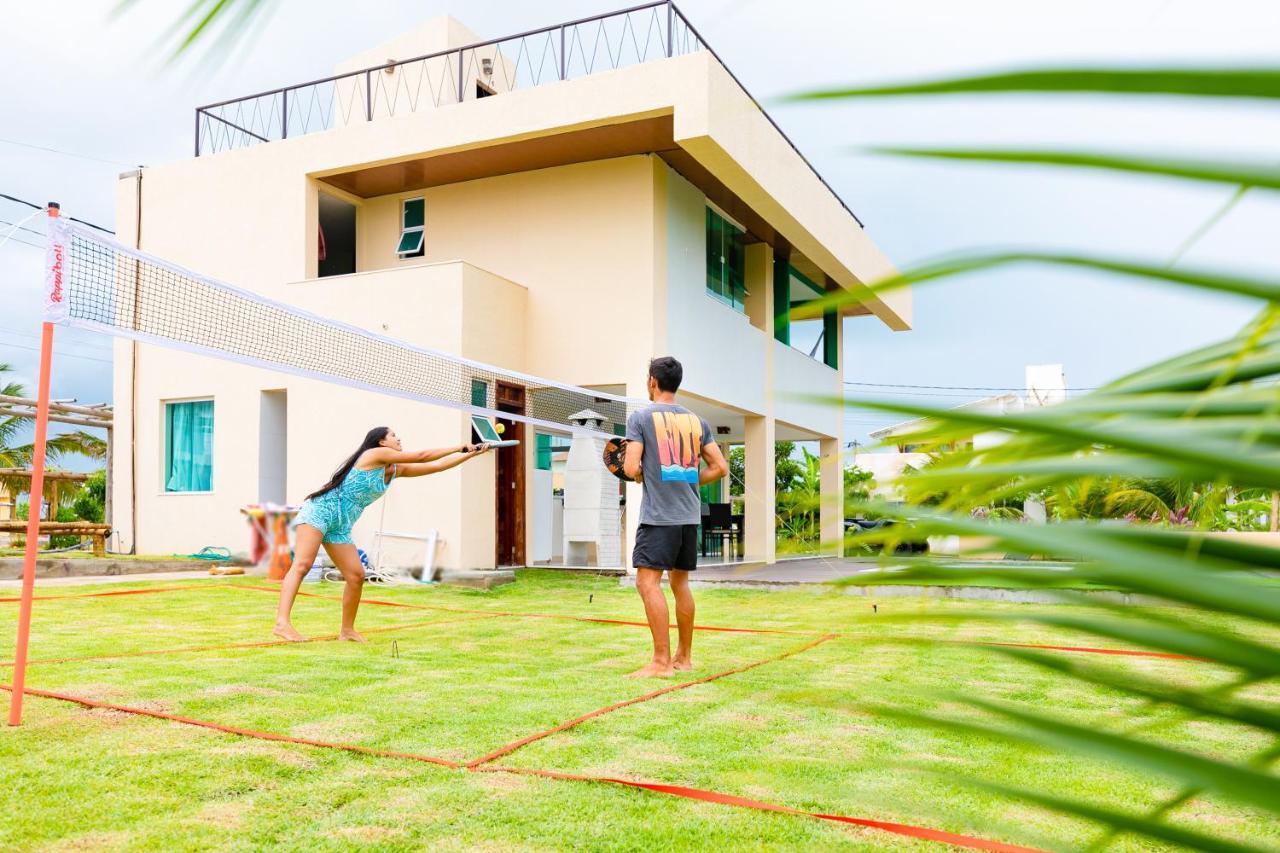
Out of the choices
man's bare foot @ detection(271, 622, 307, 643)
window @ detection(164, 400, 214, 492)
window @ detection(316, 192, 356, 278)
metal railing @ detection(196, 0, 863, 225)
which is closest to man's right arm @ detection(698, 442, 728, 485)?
man's bare foot @ detection(271, 622, 307, 643)

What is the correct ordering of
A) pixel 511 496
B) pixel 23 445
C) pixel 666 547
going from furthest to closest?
pixel 23 445 → pixel 511 496 → pixel 666 547

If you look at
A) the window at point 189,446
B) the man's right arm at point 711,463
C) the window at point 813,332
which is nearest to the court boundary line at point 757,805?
the man's right arm at point 711,463

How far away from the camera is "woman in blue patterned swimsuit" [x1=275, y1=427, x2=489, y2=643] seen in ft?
19.1

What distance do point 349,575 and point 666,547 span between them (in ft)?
6.88

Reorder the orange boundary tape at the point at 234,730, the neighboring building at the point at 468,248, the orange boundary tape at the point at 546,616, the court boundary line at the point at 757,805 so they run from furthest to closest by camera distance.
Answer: the neighboring building at the point at 468,248
the orange boundary tape at the point at 546,616
the orange boundary tape at the point at 234,730
the court boundary line at the point at 757,805

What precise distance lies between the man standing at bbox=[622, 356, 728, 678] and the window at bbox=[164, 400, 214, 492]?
10.6 metres

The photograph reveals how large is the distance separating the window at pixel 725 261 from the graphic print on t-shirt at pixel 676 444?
935 cm

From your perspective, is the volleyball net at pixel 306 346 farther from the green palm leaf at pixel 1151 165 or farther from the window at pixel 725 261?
the green palm leaf at pixel 1151 165

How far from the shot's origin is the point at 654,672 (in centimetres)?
502

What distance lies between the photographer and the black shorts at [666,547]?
513cm

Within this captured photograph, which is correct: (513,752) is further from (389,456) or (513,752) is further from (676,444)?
(389,456)

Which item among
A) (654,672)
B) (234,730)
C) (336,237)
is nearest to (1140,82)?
(234,730)

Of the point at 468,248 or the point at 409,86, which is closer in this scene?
the point at 468,248

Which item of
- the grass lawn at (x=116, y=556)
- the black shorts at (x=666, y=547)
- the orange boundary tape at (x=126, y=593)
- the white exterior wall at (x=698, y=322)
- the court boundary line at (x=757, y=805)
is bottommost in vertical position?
the orange boundary tape at (x=126, y=593)
